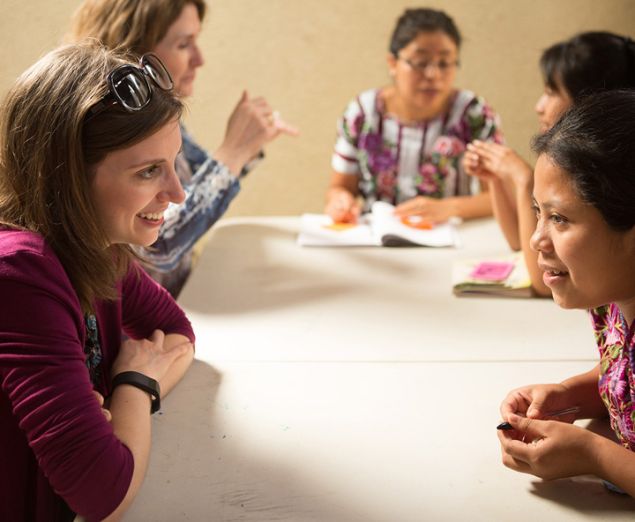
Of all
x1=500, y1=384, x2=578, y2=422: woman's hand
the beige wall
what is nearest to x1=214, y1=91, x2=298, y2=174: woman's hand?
x1=500, y1=384, x2=578, y2=422: woman's hand

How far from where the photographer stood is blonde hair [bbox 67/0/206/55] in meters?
1.70

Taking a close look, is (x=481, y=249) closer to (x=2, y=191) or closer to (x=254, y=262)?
(x=254, y=262)

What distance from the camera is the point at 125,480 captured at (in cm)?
92

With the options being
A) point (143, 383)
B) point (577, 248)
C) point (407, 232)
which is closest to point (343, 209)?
point (407, 232)

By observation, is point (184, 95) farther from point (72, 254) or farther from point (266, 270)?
point (72, 254)

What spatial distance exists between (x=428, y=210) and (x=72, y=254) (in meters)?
1.22

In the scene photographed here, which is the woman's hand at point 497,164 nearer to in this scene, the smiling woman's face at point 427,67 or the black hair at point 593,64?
the black hair at point 593,64

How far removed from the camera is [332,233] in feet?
6.59

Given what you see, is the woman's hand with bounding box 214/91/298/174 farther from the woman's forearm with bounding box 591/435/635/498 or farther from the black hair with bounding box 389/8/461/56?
the woman's forearm with bounding box 591/435/635/498

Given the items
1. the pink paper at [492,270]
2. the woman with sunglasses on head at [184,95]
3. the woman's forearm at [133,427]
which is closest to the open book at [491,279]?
the pink paper at [492,270]

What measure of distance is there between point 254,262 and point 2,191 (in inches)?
34.4

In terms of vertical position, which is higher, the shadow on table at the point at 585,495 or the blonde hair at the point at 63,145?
the blonde hair at the point at 63,145

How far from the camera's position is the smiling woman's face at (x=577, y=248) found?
938 millimetres

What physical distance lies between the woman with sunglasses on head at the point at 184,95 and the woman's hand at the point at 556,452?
34.5 inches
